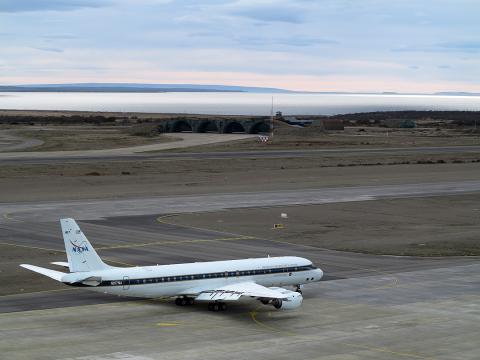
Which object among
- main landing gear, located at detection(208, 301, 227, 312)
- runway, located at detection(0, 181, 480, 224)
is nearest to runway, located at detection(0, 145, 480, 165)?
runway, located at detection(0, 181, 480, 224)

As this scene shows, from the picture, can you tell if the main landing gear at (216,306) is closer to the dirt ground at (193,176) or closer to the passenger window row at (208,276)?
the passenger window row at (208,276)

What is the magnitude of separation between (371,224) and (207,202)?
76.6ft

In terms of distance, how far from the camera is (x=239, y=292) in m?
53.8

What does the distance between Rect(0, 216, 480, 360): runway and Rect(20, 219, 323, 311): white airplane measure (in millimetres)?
1152

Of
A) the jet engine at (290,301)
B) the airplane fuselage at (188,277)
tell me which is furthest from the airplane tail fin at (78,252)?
the jet engine at (290,301)

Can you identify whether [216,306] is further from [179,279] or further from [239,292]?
[179,279]

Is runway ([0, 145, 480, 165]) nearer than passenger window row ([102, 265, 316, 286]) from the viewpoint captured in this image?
No

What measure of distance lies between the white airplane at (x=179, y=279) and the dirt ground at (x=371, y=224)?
77.3 ft

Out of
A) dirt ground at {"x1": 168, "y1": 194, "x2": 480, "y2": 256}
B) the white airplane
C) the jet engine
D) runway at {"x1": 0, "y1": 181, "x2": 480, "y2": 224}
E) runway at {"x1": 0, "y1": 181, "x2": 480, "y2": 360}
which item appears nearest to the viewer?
runway at {"x1": 0, "y1": 181, "x2": 480, "y2": 360}

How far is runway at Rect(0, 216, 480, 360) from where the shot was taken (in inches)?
1775

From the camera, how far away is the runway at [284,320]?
4509 cm

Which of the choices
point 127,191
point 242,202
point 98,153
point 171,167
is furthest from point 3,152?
point 242,202

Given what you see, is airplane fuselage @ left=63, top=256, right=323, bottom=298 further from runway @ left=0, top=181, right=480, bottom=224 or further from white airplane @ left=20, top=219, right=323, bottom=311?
runway @ left=0, top=181, right=480, bottom=224

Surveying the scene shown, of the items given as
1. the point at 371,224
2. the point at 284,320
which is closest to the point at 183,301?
the point at 284,320
